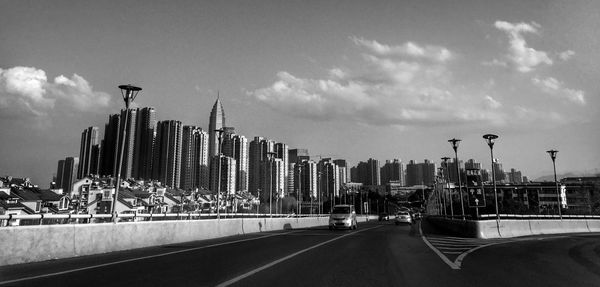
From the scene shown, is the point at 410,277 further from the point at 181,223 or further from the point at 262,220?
the point at 262,220

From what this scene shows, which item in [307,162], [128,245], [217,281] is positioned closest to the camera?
[217,281]

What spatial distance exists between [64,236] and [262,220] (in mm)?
21344

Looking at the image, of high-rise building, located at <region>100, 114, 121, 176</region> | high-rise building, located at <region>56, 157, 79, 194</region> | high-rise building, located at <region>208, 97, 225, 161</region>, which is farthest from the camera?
high-rise building, located at <region>56, 157, 79, 194</region>

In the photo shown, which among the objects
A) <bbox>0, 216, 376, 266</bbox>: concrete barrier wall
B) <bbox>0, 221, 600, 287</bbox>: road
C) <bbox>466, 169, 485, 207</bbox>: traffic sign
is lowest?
<bbox>0, 221, 600, 287</bbox>: road

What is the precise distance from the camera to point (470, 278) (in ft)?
30.1

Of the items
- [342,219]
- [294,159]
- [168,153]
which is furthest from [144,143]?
[342,219]

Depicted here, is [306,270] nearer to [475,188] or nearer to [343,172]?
[475,188]

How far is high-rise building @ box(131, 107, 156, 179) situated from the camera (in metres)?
110

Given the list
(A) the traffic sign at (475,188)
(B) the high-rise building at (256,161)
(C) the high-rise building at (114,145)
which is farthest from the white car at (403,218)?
(B) the high-rise building at (256,161)

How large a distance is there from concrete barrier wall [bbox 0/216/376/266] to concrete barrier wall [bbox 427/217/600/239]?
48.0ft

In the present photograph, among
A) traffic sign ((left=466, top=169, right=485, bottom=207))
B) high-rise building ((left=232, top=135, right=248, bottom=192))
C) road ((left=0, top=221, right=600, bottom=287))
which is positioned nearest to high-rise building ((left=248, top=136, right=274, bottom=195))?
high-rise building ((left=232, top=135, right=248, bottom=192))

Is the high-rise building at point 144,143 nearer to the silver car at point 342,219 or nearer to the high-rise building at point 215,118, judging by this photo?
the high-rise building at point 215,118

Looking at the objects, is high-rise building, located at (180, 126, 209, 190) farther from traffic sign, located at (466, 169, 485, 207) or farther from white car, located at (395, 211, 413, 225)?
white car, located at (395, 211, 413, 225)

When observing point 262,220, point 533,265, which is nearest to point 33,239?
point 533,265
